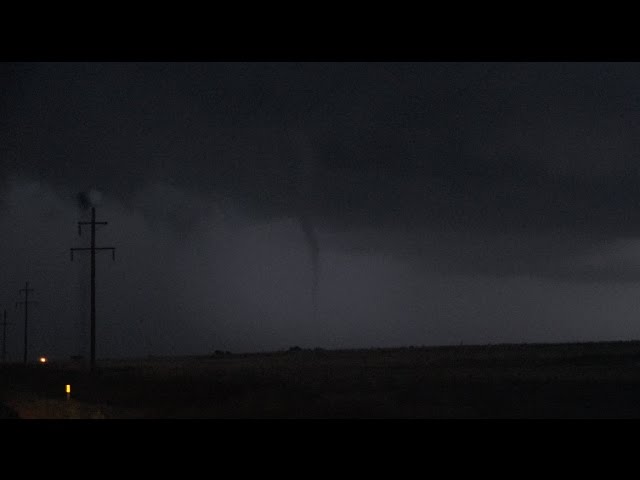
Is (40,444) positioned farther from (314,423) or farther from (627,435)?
(627,435)

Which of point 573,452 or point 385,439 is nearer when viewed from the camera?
point 573,452

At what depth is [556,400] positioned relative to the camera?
3484 centimetres

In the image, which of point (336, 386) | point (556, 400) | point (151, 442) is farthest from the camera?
point (336, 386)

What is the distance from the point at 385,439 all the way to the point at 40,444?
12.1 ft

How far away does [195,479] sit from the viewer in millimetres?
9156

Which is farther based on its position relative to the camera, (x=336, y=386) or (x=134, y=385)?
(x=134, y=385)
